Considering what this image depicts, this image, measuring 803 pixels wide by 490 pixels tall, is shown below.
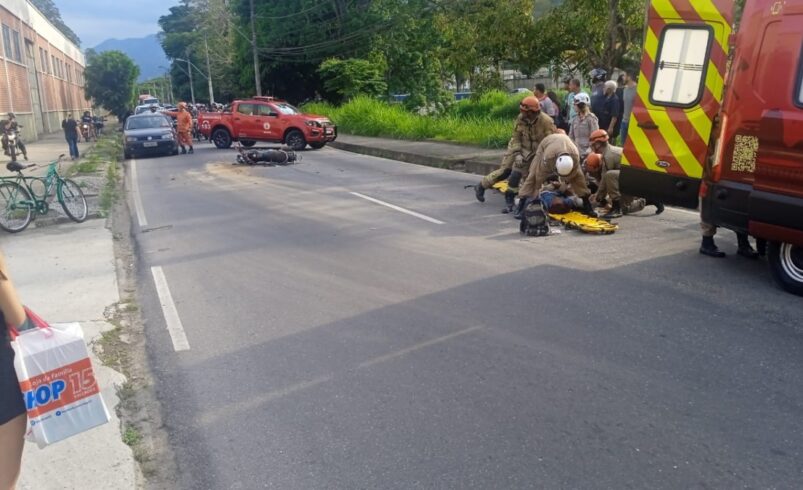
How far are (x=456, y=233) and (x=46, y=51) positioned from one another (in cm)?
5552

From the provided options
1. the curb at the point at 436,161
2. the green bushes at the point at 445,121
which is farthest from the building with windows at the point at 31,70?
the curb at the point at 436,161

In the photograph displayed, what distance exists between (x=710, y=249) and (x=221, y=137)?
21.4 m

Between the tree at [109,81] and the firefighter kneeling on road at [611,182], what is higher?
the tree at [109,81]

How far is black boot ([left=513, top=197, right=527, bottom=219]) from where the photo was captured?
9367 millimetres

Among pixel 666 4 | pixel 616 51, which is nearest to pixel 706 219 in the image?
pixel 666 4

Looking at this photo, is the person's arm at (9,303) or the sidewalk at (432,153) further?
the sidewalk at (432,153)

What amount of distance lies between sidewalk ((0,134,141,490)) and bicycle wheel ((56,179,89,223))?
162 mm

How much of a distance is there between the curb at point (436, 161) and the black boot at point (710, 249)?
815 cm

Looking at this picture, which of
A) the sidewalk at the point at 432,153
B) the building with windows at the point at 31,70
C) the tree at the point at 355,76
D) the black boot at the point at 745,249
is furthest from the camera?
the tree at the point at 355,76

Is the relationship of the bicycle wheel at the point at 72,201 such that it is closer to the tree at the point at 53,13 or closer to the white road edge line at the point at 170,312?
the white road edge line at the point at 170,312

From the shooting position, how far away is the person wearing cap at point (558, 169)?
902 cm

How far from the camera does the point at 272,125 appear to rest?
24609mm

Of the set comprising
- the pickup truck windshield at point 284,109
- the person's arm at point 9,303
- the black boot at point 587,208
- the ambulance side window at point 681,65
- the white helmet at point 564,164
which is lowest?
the black boot at point 587,208

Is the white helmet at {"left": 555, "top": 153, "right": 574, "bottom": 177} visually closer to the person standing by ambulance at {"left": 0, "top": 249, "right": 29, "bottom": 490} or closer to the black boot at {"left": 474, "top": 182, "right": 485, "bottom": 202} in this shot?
the black boot at {"left": 474, "top": 182, "right": 485, "bottom": 202}
